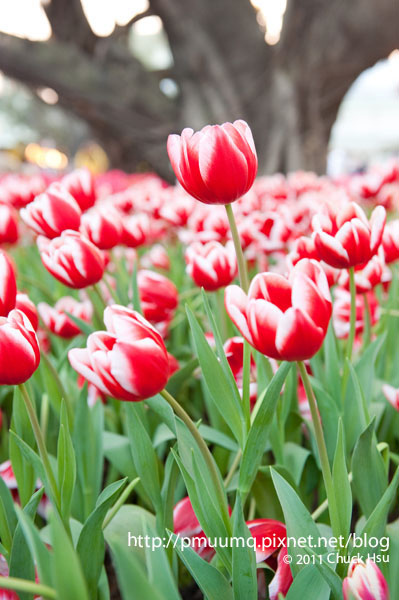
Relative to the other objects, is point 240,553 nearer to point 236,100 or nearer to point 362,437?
point 362,437

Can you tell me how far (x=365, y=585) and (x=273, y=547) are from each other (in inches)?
6.5

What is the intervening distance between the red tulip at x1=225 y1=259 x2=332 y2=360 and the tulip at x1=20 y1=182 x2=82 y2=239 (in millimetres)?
423

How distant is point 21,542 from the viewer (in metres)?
0.55

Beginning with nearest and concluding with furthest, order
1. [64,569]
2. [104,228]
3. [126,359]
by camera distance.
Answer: [64,569] → [126,359] → [104,228]

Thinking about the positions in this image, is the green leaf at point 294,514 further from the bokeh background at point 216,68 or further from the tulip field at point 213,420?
the bokeh background at point 216,68

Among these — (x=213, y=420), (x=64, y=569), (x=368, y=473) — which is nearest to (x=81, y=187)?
(x=213, y=420)

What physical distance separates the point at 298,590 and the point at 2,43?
5.13 meters

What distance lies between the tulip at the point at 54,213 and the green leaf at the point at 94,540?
1.30 feet

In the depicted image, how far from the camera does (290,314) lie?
0.45 m

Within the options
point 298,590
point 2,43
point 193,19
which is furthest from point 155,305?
point 193,19

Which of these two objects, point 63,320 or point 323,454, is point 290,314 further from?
point 63,320

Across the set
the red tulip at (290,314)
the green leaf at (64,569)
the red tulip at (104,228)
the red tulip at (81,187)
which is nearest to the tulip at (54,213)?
the red tulip at (104,228)

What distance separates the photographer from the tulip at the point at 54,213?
2.70 feet

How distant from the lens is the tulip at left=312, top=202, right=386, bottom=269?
2.13 ft
